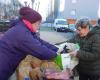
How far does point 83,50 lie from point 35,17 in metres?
1.01

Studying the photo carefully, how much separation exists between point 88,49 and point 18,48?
1.17 meters

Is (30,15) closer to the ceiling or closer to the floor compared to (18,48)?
closer to the ceiling

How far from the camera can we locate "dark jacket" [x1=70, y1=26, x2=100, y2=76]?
15.5ft

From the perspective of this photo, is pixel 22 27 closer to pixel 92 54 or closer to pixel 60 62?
pixel 60 62

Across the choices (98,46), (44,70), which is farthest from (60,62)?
(98,46)

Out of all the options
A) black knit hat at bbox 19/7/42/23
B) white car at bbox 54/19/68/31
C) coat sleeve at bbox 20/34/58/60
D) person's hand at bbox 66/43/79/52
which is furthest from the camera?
white car at bbox 54/19/68/31

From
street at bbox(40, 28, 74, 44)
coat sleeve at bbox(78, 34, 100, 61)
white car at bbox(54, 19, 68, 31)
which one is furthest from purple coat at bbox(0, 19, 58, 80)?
white car at bbox(54, 19, 68, 31)

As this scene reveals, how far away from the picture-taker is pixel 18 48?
4117 mm

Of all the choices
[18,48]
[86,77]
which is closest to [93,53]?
[86,77]

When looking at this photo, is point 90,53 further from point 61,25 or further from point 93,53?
point 61,25

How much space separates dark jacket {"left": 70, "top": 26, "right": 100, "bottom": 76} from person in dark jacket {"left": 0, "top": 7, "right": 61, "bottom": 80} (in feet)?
2.25

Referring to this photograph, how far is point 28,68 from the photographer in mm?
4438

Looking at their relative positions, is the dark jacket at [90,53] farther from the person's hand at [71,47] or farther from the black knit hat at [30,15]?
the black knit hat at [30,15]

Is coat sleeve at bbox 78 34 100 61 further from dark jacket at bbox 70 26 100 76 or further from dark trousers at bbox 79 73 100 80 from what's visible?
dark trousers at bbox 79 73 100 80
